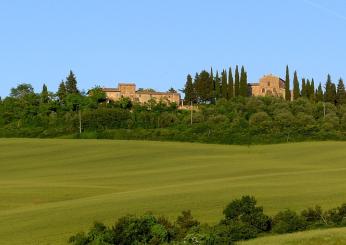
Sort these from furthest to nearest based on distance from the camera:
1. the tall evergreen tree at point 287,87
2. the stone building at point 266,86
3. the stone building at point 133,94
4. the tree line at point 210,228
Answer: the stone building at point 266,86 < the stone building at point 133,94 < the tall evergreen tree at point 287,87 < the tree line at point 210,228

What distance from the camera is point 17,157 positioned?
3007 inches

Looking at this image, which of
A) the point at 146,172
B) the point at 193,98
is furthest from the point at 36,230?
the point at 193,98

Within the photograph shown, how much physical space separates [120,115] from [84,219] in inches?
3029

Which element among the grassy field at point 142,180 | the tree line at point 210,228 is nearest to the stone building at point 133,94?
the grassy field at point 142,180

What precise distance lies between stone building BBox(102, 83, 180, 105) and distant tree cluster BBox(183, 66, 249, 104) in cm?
676

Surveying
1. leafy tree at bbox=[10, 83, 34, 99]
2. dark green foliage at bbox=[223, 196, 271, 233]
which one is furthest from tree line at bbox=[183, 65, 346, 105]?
dark green foliage at bbox=[223, 196, 271, 233]

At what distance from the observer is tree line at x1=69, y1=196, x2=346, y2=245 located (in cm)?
2573

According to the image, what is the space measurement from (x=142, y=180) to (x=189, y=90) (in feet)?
252

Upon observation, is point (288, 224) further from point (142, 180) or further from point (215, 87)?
point (215, 87)

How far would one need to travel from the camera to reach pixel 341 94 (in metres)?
129

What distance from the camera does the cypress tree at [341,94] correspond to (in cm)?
12802

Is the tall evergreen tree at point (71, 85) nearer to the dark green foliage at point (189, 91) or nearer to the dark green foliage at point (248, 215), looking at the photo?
the dark green foliage at point (189, 91)

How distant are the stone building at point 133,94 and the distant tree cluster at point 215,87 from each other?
6762 millimetres

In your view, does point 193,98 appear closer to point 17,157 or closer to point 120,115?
point 120,115
